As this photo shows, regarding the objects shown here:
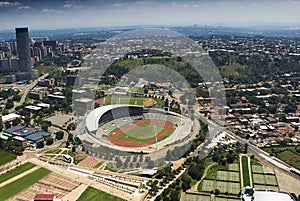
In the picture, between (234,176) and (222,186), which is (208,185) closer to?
(222,186)

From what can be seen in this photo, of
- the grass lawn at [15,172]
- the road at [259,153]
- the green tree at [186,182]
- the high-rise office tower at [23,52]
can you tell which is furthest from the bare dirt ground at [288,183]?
the high-rise office tower at [23,52]

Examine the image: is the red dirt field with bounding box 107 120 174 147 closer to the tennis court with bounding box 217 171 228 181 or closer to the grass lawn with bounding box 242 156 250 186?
the tennis court with bounding box 217 171 228 181

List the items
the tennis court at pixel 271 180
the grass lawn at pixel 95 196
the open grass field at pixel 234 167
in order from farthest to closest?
1. the open grass field at pixel 234 167
2. the tennis court at pixel 271 180
3. the grass lawn at pixel 95 196

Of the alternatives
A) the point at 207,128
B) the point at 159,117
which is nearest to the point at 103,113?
the point at 159,117

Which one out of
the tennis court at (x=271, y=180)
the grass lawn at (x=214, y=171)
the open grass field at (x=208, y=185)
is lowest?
the open grass field at (x=208, y=185)

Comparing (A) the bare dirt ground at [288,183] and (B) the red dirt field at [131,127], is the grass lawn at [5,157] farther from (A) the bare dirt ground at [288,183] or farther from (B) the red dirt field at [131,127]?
(A) the bare dirt ground at [288,183]

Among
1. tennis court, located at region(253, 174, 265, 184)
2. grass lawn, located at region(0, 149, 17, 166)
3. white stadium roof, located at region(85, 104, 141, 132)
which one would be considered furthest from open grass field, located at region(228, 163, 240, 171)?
grass lawn, located at region(0, 149, 17, 166)

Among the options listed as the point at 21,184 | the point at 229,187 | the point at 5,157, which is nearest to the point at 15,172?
the point at 21,184
